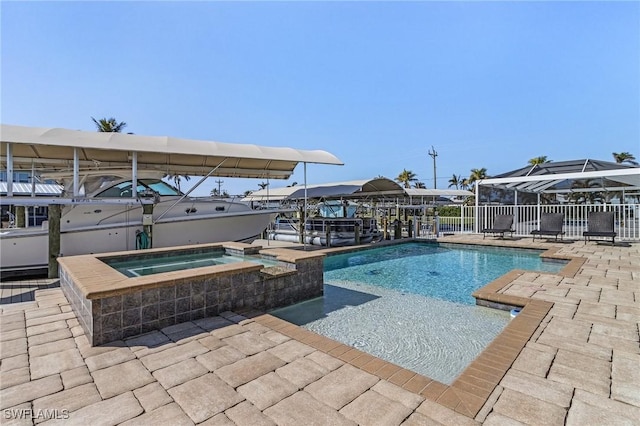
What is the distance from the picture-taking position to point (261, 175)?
10.8 meters

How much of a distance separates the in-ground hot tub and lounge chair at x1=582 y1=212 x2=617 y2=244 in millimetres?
9330

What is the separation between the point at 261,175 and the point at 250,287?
23.4 ft

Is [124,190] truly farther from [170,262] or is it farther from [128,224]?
[170,262]

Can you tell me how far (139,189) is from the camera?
858 cm

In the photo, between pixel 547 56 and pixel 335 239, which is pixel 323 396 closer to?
pixel 335 239

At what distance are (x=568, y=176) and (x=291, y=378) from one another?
12152 mm

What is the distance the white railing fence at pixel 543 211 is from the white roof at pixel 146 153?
8107 mm

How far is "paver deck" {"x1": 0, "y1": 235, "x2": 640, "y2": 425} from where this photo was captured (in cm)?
186

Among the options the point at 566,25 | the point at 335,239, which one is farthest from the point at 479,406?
the point at 566,25

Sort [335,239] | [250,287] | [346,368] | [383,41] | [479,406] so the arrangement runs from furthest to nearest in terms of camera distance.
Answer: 1. [335,239]
2. [383,41]
3. [250,287]
4. [346,368]
5. [479,406]

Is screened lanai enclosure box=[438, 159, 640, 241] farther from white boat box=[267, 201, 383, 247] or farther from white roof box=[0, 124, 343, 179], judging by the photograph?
white roof box=[0, 124, 343, 179]

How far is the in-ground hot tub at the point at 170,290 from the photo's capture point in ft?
9.70

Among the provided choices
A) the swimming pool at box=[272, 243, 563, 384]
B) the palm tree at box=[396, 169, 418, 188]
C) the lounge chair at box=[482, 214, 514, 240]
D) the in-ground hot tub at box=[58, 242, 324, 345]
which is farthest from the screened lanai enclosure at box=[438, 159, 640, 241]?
the palm tree at box=[396, 169, 418, 188]
